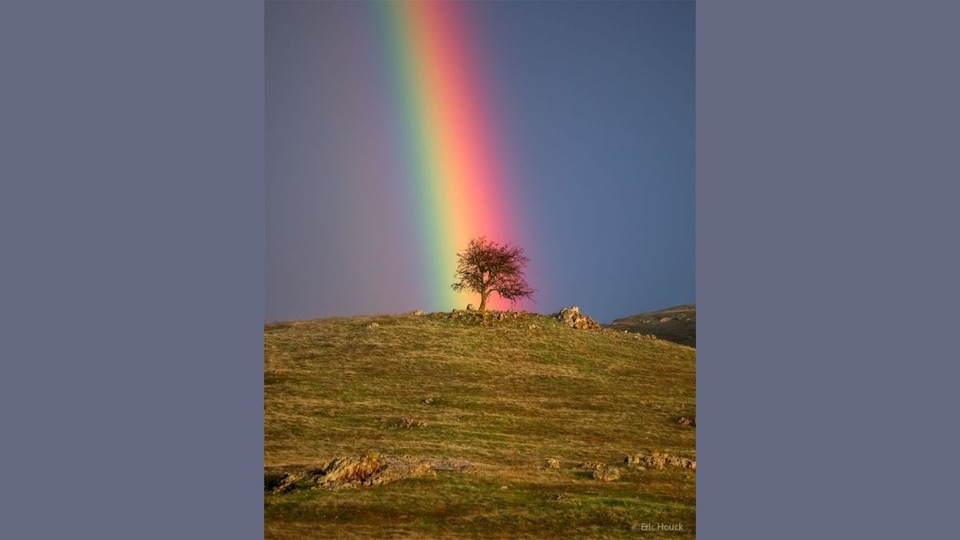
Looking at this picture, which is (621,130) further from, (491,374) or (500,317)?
(491,374)

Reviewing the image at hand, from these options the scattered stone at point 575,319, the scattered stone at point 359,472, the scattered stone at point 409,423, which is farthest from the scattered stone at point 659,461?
the scattered stone at point 409,423

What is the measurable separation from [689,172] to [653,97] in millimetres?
2578

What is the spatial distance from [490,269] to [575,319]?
3.90 meters

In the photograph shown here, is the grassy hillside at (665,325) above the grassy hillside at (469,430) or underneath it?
above

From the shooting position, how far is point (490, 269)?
79.6 ft

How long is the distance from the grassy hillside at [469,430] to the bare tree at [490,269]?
4.26 ft

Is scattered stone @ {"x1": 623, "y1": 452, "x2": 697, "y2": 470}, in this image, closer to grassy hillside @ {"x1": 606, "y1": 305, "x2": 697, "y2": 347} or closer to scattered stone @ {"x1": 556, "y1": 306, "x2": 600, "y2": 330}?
scattered stone @ {"x1": 556, "y1": 306, "x2": 600, "y2": 330}

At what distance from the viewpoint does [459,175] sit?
24.7 m

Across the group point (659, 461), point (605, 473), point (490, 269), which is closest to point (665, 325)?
point (659, 461)

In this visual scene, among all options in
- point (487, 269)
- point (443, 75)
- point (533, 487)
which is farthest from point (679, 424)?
point (443, 75)

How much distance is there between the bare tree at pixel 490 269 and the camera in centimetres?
2414

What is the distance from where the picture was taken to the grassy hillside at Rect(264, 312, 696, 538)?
20.9 metres

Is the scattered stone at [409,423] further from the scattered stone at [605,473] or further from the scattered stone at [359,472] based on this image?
the scattered stone at [605,473]

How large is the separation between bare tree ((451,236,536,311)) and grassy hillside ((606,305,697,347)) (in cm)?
498
